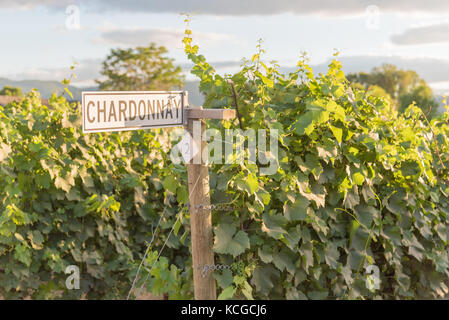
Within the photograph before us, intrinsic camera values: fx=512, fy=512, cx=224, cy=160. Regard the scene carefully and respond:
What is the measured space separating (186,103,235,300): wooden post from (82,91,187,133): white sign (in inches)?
Answer: 4.2

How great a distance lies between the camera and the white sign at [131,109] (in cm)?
265

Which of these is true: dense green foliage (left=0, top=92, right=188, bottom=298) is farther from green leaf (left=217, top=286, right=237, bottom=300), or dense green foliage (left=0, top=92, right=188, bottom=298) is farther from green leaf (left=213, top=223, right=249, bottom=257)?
green leaf (left=217, top=286, right=237, bottom=300)

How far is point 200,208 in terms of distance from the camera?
291 cm

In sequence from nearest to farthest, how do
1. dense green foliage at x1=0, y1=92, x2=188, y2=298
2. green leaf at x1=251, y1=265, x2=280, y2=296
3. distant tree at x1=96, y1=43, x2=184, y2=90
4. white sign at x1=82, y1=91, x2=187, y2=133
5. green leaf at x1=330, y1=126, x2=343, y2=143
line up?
white sign at x1=82, y1=91, x2=187, y2=133
green leaf at x1=251, y1=265, x2=280, y2=296
green leaf at x1=330, y1=126, x2=343, y2=143
dense green foliage at x1=0, y1=92, x2=188, y2=298
distant tree at x1=96, y1=43, x2=184, y2=90

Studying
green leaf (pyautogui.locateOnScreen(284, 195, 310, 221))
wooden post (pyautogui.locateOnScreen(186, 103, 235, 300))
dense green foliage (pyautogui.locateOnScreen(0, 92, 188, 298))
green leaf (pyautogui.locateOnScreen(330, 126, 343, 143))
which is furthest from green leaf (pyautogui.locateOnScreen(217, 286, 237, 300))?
dense green foliage (pyautogui.locateOnScreen(0, 92, 188, 298))

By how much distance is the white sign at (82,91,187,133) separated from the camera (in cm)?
265

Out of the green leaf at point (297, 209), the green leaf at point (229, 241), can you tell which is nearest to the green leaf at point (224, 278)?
the green leaf at point (229, 241)

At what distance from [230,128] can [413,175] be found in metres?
1.62

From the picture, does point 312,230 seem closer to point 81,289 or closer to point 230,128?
point 230,128

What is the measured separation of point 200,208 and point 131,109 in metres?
0.67

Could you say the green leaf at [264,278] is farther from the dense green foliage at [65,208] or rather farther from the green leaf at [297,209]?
the dense green foliage at [65,208]

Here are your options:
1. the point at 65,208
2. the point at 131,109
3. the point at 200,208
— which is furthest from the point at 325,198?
the point at 65,208

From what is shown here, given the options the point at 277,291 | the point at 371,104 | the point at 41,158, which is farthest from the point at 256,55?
the point at 41,158

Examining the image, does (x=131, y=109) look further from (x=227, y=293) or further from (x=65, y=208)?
(x=65, y=208)
